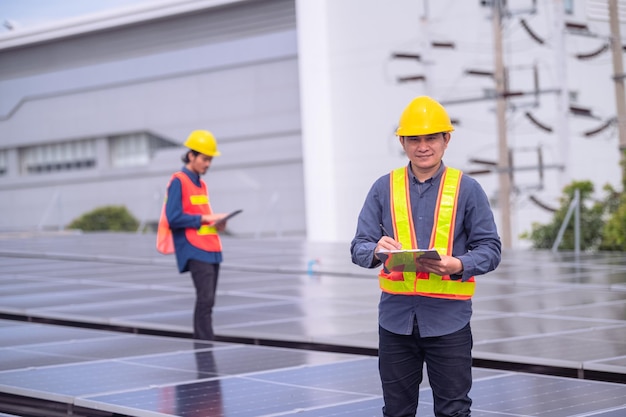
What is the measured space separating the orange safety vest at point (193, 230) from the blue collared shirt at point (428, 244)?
5277 mm

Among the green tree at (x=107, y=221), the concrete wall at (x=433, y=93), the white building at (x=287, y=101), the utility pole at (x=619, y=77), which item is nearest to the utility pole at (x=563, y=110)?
the white building at (x=287, y=101)

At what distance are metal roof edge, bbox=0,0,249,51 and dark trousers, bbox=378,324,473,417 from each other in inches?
1651

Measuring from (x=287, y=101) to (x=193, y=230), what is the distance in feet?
118

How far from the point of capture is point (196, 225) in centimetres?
1090

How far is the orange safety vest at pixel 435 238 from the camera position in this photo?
5.67 m

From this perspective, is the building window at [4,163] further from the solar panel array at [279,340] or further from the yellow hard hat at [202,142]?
the yellow hard hat at [202,142]

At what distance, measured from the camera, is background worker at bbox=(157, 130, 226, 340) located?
10898 mm

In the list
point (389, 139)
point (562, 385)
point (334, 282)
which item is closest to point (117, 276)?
point (334, 282)

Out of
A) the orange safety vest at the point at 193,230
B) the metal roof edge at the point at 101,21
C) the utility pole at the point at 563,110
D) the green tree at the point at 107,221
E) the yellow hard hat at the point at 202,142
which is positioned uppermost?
the metal roof edge at the point at 101,21

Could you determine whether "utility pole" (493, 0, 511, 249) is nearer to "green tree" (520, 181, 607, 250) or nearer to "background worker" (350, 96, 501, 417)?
"green tree" (520, 181, 607, 250)

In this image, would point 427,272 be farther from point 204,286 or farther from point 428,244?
point 204,286

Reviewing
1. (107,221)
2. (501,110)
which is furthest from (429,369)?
(107,221)

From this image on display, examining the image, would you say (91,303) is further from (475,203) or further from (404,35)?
(404,35)

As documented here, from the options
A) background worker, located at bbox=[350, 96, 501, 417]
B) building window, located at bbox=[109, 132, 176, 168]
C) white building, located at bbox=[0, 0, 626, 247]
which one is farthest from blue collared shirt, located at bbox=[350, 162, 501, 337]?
building window, located at bbox=[109, 132, 176, 168]
